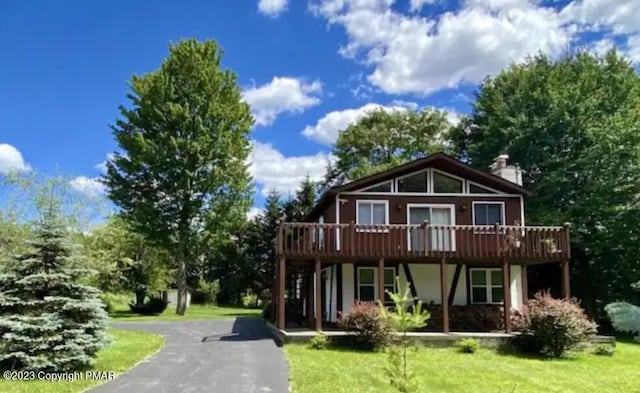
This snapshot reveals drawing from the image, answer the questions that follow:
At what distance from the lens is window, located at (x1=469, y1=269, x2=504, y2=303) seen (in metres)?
20.7

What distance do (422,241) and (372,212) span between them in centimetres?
258

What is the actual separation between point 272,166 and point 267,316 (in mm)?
23196

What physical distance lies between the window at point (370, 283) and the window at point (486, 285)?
301cm

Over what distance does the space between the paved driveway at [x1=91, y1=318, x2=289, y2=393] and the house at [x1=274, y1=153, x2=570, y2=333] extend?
8.59 ft

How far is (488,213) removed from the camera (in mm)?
21094

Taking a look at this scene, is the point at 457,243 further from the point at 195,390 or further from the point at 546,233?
the point at 195,390

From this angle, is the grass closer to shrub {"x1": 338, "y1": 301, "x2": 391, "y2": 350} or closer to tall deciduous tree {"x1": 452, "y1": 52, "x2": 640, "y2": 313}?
shrub {"x1": 338, "y1": 301, "x2": 391, "y2": 350}

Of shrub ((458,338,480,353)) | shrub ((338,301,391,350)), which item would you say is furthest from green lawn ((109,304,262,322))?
shrub ((458,338,480,353))

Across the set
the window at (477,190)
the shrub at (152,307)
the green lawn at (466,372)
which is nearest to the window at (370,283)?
the window at (477,190)

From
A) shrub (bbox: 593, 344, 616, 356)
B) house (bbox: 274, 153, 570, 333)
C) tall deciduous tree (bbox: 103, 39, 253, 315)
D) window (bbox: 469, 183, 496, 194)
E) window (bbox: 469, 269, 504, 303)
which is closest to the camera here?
shrub (bbox: 593, 344, 616, 356)

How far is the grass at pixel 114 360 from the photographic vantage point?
9.66 meters

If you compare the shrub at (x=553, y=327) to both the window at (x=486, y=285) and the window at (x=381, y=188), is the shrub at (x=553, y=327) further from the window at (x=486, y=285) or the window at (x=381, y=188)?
the window at (x=381, y=188)

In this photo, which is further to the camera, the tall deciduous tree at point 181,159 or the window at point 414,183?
the tall deciduous tree at point 181,159

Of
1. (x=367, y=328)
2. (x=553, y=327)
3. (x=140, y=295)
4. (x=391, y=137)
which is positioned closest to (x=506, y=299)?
(x=553, y=327)
